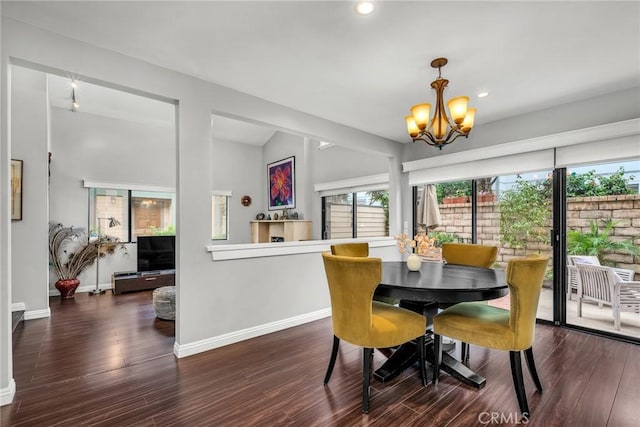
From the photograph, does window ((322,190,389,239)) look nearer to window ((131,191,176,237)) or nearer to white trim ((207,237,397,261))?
white trim ((207,237,397,261))

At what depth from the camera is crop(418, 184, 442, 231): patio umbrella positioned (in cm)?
461

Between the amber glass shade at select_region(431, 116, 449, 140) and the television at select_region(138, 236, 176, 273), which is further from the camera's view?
the television at select_region(138, 236, 176, 273)

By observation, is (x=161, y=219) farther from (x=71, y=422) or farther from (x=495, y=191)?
(x=495, y=191)

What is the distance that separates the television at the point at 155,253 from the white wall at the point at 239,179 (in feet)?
3.78

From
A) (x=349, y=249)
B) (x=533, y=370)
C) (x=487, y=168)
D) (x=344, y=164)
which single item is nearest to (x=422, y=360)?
(x=533, y=370)

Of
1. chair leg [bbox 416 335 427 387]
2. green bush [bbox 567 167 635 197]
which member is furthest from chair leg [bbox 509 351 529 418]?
green bush [bbox 567 167 635 197]

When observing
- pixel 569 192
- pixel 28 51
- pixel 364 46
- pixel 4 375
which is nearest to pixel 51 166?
pixel 28 51

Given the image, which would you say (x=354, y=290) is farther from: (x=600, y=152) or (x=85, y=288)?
(x=85, y=288)

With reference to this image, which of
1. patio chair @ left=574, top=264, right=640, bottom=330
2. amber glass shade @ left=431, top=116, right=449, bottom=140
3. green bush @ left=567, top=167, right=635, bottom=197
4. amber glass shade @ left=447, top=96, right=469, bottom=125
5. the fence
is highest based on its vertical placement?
amber glass shade @ left=447, top=96, right=469, bottom=125

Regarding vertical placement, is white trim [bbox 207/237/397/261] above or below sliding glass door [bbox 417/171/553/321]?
below

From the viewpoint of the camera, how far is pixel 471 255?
10.2 feet

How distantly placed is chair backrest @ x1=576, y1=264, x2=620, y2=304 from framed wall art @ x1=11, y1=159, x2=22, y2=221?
6526 mm

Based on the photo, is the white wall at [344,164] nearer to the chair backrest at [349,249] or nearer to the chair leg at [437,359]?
the chair backrest at [349,249]

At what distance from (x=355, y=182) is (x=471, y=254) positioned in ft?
9.00
